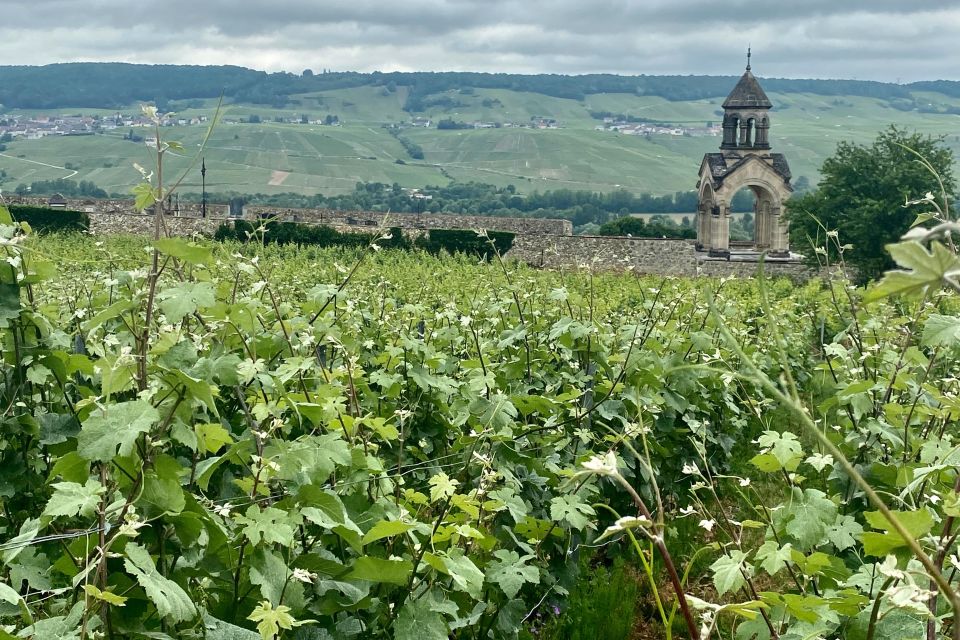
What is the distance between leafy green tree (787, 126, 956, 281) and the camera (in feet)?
90.1

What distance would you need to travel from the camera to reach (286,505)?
8.52 feet

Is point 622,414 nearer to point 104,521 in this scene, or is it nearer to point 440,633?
point 440,633

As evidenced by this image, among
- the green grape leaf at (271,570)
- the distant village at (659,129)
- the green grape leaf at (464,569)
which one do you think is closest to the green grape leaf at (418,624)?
the green grape leaf at (464,569)

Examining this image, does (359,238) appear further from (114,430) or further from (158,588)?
(158,588)

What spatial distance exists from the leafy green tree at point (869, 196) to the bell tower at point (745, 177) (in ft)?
11.3

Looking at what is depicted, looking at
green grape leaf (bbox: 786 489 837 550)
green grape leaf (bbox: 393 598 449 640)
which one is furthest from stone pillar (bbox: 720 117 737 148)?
green grape leaf (bbox: 393 598 449 640)

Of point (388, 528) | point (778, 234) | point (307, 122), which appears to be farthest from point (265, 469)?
point (307, 122)

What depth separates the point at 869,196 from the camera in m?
29.7

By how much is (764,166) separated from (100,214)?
22127mm

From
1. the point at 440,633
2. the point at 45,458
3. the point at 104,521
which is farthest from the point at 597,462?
the point at 45,458

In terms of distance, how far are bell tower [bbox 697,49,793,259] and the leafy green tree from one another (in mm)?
3455

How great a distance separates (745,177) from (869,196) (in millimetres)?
5785

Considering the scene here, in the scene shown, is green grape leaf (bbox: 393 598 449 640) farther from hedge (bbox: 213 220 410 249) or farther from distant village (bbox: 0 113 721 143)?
distant village (bbox: 0 113 721 143)

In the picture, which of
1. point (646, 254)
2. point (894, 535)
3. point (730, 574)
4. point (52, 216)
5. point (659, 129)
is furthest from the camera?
point (659, 129)
